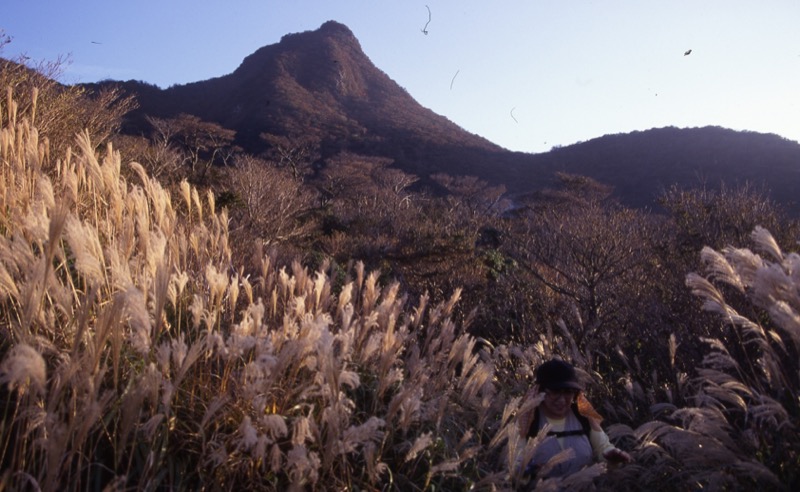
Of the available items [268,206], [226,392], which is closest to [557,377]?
[226,392]

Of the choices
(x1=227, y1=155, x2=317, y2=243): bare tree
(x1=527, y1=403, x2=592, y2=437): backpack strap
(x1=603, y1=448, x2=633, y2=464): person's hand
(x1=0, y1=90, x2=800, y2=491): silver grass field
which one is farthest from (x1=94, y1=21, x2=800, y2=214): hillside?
(x1=0, y1=90, x2=800, y2=491): silver grass field

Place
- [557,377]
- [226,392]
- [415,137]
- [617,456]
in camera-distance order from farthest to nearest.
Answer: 1. [415,137]
2. [557,377]
3. [617,456]
4. [226,392]

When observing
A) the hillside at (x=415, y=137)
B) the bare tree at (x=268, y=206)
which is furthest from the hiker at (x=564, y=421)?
the hillside at (x=415, y=137)

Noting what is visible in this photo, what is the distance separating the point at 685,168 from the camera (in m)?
48.9

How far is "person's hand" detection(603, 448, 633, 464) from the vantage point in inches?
131

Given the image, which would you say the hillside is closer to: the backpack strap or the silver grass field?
the backpack strap

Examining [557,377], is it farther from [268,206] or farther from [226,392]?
[268,206]

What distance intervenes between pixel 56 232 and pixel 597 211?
11.3 metres

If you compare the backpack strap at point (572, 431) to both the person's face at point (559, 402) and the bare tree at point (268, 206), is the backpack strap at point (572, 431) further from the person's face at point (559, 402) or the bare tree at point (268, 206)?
the bare tree at point (268, 206)

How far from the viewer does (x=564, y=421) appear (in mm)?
3848

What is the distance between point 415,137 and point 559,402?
2104 inches

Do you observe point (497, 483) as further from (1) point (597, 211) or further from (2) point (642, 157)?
(2) point (642, 157)

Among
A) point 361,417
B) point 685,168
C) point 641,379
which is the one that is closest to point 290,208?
point 641,379

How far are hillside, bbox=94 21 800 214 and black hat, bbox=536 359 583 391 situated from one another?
39.3 metres
